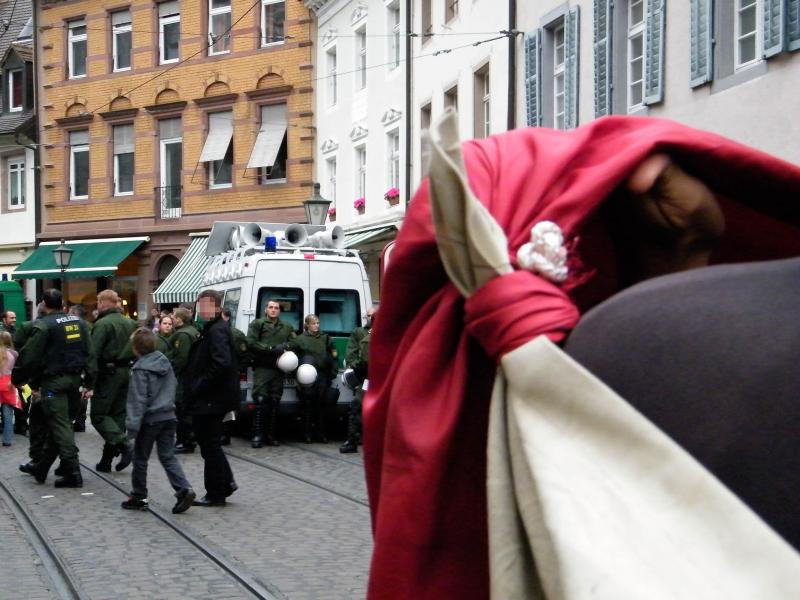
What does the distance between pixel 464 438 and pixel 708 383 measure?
1.07 feet

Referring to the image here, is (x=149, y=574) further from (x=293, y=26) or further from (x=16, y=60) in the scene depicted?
(x=16, y=60)

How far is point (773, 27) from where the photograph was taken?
1248cm

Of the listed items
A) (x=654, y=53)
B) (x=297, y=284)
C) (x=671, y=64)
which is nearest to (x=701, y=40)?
(x=671, y=64)

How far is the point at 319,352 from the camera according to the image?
1593 cm

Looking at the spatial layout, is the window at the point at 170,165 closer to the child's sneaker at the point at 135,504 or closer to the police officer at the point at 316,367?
the police officer at the point at 316,367

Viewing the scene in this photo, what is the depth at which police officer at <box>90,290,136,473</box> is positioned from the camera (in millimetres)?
12180

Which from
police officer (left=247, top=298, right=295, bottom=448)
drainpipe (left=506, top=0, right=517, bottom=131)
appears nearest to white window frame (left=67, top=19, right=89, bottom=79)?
drainpipe (left=506, top=0, right=517, bottom=131)

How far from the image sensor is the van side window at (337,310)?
17.1 metres

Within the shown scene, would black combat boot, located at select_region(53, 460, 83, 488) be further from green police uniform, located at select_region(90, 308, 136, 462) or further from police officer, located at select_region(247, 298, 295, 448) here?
police officer, located at select_region(247, 298, 295, 448)

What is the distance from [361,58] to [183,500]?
2014cm

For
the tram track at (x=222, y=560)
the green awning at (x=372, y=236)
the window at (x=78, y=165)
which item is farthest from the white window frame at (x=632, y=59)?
the window at (x=78, y=165)

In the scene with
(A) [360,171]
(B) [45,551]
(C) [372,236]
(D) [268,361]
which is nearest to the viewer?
(B) [45,551]

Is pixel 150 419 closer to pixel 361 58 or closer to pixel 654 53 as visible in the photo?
pixel 654 53

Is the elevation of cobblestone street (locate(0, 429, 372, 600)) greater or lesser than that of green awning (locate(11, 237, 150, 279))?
lesser
